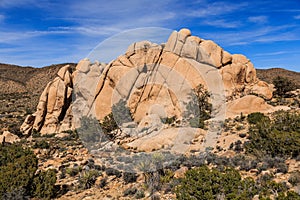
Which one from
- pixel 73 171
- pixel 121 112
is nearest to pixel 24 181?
pixel 73 171

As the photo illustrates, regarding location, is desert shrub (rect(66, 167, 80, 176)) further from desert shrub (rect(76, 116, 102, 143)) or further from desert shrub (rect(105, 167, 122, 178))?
desert shrub (rect(76, 116, 102, 143))

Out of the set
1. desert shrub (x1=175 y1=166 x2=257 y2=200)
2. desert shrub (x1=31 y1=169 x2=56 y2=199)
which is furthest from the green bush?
desert shrub (x1=175 y1=166 x2=257 y2=200)

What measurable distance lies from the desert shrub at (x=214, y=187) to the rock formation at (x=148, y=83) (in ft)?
88.3

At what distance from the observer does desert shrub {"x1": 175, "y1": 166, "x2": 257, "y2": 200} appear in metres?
11.2

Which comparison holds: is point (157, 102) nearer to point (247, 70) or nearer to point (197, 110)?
point (197, 110)

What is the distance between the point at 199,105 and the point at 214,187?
25.5 meters

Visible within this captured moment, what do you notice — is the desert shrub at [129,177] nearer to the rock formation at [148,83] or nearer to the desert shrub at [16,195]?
the desert shrub at [16,195]

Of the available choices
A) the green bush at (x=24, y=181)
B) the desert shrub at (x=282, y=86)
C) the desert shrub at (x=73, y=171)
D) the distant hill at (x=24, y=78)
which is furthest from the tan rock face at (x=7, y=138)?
the distant hill at (x=24, y=78)

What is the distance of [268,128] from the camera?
20.8 meters

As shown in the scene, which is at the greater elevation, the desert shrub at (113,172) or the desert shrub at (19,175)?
the desert shrub at (19,175)

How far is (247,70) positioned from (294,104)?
1052cm

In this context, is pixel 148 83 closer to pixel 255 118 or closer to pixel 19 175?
pixel 255 118

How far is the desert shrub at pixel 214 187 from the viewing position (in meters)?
11.2

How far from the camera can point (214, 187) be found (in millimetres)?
11359
